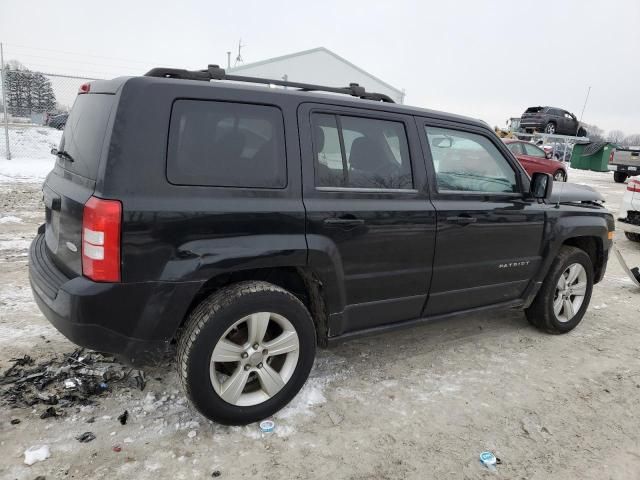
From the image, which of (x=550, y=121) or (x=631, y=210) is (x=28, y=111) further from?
(x=550, y=121)

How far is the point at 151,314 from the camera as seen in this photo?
2385 millimetres

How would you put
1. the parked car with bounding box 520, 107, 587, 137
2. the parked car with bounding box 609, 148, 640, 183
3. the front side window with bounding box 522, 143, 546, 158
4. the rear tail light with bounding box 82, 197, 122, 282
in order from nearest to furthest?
the rear tail light with bounding box 82, 197, 122, 282
the front side window with bounding box 522, 143, 546, 158
the parked car with bounding box 609, 148, 640, 183
the parked car with bounding box 520, 107, 587, 137

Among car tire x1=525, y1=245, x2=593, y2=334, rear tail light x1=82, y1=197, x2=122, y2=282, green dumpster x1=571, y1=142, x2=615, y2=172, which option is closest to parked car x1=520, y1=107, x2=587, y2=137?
green dumpster x1=571, y1=142, x2=615, y2=172

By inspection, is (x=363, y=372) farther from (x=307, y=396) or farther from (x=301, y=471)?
(x=301, y=471)

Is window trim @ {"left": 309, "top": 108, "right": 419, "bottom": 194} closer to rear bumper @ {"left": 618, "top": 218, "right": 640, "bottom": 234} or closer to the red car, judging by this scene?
rear bumper @ {"left": 618, "top": 218, "right": 640, "bottom": 234}

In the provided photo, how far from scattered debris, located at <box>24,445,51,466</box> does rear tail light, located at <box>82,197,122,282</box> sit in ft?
3.05

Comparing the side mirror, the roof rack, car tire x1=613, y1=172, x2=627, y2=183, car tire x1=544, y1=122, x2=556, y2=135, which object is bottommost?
car tire x1=613, y1=172, x2=627, y2=183

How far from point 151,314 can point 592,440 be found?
259 centimetres

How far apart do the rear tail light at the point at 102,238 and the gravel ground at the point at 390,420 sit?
0.95 meters

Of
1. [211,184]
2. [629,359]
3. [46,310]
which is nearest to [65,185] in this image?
[46,310]

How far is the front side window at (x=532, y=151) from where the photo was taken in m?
16.0

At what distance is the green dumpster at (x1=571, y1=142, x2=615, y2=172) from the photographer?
26312 mm

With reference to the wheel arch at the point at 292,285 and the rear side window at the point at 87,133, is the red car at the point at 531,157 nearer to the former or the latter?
the wheel arch at the point at 292,285

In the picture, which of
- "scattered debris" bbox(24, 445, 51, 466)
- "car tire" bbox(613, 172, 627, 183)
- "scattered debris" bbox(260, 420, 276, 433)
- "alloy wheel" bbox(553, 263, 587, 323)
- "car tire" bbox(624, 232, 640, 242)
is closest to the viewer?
"scattered debris" bbox(24, 445, 51, 466)
